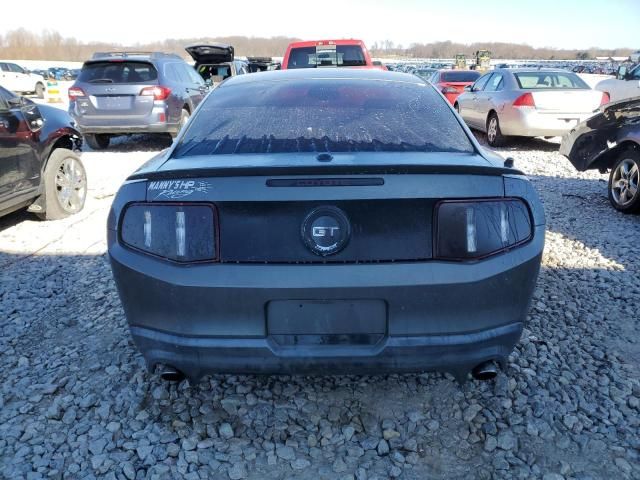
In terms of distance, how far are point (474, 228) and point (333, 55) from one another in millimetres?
8708

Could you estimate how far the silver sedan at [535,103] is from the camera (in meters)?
9.16

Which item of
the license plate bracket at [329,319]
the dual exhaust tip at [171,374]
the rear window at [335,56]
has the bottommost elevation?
the dual exhaust tip at [171,374]

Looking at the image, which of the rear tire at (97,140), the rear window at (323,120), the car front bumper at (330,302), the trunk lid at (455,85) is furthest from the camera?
the trunk lid at (455,85)

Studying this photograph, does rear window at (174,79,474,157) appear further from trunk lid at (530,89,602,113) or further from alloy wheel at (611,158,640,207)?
trunk lid at (530,89,602,113)

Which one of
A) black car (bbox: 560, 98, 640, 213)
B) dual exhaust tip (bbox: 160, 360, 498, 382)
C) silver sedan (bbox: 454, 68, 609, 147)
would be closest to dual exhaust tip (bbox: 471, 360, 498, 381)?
dual exhaust tip (bbox: 160, 360, 498, 382)

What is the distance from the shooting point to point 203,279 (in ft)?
6.64

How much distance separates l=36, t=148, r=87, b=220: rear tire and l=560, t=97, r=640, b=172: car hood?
5877 millimetres

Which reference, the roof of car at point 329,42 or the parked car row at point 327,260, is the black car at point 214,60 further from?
the parked car row at point 327,260

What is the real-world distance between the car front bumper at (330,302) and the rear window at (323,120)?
2.15 ft

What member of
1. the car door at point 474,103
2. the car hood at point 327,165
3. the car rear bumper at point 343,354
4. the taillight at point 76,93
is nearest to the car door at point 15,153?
the car hood at point 327,165

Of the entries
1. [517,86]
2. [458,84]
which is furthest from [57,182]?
[458,84]

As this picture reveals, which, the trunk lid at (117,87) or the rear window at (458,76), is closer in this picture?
the trunk lid at (117,87)

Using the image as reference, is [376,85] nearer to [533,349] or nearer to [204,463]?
[533,349]

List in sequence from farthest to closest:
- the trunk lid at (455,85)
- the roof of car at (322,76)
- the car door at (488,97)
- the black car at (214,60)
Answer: the black car at (214,60), the trunk lid at (455,85), the car door at (488,97), the roof of car at (322,76)
